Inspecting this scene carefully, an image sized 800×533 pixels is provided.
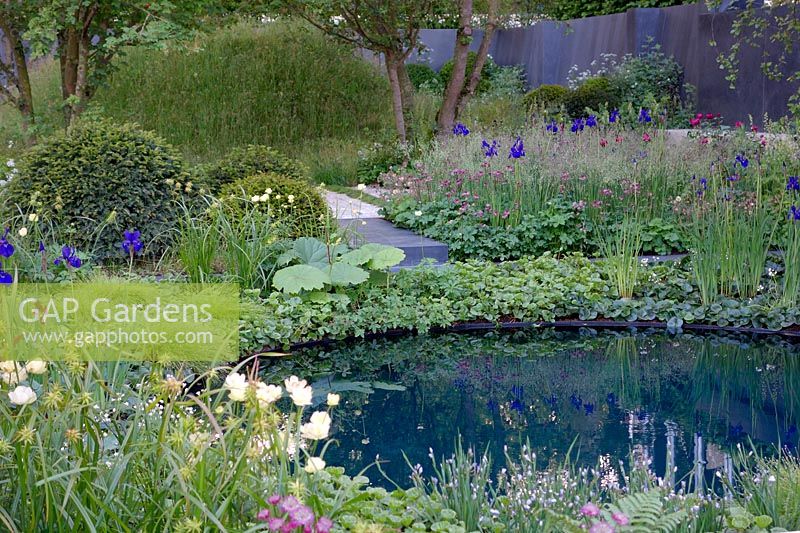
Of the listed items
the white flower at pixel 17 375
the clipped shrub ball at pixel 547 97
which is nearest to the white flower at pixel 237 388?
the white flower at pixel 17 375

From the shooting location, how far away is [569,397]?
15.0 ft

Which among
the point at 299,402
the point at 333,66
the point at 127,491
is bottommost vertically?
the point at 127,491

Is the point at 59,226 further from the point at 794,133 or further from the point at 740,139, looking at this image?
the point at 794,133

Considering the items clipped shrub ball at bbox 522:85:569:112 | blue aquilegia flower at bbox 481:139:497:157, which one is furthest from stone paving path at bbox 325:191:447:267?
clipped shrub ball at bbox 522:85:569:112

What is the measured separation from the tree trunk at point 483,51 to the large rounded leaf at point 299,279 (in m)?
6.55

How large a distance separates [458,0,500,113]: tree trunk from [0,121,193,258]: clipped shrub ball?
6065 mm

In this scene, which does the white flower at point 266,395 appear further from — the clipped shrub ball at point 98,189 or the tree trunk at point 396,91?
the tree trunk at point 396,91

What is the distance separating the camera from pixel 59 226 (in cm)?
577

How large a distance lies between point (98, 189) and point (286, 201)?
1262 millimetres

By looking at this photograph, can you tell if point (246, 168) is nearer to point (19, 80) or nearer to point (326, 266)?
point (326, 266)

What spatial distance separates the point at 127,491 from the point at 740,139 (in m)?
7.01

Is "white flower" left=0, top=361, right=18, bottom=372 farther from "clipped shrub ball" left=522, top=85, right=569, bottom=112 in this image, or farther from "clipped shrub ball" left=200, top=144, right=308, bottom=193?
"clipped shrub ball" left=522, top=85, right=569, bottom=112

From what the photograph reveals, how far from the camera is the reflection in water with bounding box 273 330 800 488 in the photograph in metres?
3.86

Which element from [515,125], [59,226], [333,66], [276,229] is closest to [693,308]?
[276,229]
